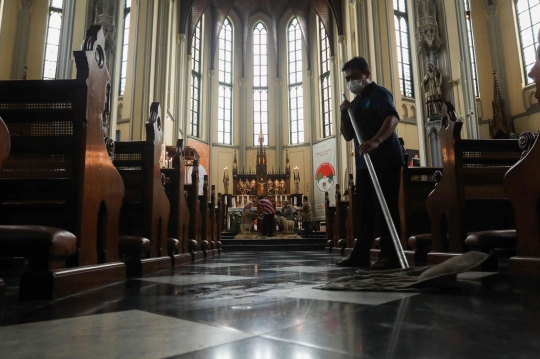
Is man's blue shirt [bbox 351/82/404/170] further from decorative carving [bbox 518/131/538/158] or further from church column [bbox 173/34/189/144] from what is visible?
church column [bbox 173/34/189/144]

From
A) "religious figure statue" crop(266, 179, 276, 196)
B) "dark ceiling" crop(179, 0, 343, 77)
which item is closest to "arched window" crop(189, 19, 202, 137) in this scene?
"dark ceiling" crop(179, 0, 343, 77)

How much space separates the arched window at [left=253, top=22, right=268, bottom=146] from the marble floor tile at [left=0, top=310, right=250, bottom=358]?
58.2ft

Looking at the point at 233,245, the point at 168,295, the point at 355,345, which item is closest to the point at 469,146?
the point at 168,295

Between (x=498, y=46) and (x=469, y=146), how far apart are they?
10.4 meters

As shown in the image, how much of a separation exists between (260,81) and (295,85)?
1.80 meters

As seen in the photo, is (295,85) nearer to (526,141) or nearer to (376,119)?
(376,119)

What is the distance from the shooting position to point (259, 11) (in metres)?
19.8

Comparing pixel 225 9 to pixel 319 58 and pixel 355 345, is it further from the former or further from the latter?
pixel 355 345

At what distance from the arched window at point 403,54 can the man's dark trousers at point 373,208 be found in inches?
424

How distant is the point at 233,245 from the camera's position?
30.5 feet

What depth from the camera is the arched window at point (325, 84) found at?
17.0 meters

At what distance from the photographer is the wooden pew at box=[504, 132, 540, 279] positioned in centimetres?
190

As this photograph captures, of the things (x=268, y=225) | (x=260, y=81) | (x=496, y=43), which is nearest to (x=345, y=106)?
(x=268, y=225)

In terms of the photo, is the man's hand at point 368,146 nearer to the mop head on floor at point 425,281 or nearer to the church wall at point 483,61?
the mop head on floor at point 425,281
